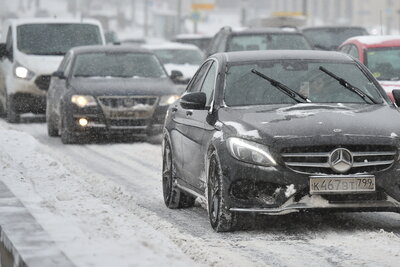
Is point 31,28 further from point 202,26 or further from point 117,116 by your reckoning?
point 202,26

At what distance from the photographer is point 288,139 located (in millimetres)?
9211

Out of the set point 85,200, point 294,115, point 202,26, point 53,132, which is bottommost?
point 202,26

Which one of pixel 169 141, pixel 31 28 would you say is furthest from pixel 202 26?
pixel 169 141

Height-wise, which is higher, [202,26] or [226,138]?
[226,138]

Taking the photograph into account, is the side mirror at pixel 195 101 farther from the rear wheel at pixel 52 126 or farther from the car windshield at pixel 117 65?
the rear wheel at pixel 52 126

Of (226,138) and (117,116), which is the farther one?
(117,116)

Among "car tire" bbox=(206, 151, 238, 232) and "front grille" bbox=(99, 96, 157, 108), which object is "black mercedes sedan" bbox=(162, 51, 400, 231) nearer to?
"car tire" bbox=(206, 151, 238, 232)

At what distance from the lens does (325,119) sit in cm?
959

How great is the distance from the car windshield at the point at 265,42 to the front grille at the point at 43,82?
325cm

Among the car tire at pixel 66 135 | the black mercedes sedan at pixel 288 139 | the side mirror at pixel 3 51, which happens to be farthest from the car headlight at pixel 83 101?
the black mercedes sedan at pixel 288 139

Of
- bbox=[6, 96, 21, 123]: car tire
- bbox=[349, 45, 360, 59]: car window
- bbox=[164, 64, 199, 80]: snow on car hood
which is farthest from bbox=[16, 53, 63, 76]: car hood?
bbox=[349, 45, 360, 59]: car window

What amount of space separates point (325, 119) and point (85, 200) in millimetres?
1865

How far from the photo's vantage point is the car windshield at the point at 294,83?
410 inches

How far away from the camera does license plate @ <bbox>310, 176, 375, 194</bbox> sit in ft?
30.0
